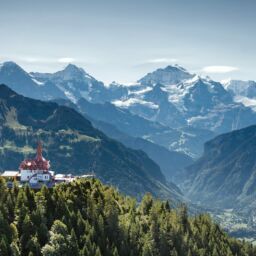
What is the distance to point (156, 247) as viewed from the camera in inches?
7589

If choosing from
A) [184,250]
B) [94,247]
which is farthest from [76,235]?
[184,250]

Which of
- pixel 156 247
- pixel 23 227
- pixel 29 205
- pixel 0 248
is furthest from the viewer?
pixel 156 247

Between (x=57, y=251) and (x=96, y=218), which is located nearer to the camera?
(x=57, y=251)

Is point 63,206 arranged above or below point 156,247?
above

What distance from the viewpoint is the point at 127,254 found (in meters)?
180

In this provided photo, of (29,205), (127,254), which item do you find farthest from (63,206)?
(127,254)

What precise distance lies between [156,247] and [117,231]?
1522 centimetres

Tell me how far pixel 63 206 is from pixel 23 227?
21.0 meters

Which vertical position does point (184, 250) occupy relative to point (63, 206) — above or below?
below

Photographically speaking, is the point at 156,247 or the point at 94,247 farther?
the point at 156,247

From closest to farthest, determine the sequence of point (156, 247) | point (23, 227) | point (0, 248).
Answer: point (0, 248), point (23, 227), point (156, 247)

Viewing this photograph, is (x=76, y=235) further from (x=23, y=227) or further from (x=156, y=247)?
(x=156, y=247)

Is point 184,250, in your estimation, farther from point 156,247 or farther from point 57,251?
point 57,251

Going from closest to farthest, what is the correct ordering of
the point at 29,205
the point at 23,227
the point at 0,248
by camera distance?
1. the point at 0,248
2. the point at 23,227
3. the point at 29,205
